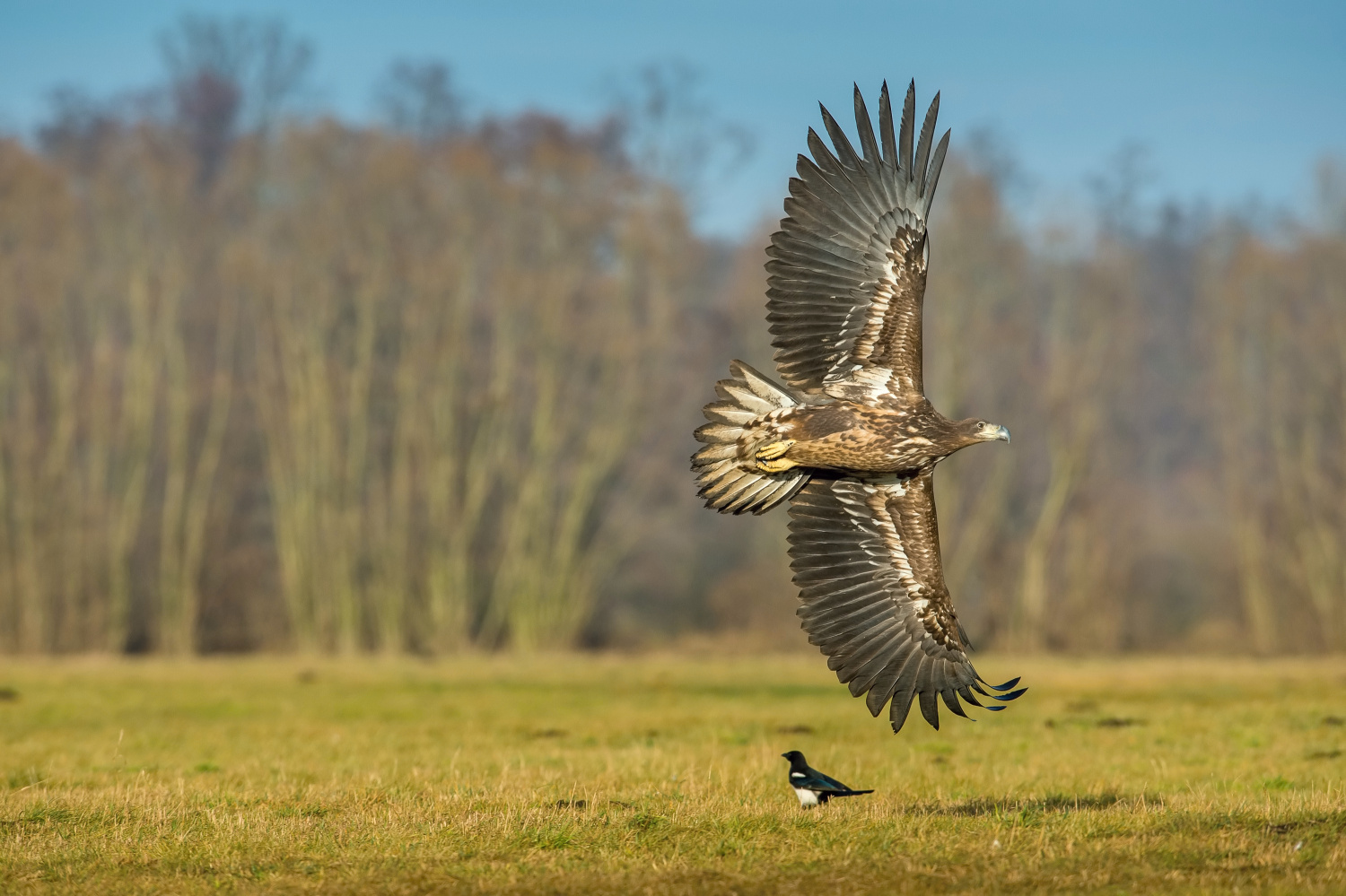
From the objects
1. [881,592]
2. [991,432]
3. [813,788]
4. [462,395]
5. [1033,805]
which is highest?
[462,395]

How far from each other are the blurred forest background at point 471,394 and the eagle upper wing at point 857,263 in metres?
29.8

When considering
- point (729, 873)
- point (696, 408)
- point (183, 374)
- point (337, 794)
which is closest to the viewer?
point (729, 873)

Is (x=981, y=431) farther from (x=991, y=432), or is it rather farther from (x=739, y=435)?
(x=739, y=435)

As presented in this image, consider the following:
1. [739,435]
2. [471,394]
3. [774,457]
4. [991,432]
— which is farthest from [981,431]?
[471,394]

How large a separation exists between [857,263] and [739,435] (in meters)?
1.44

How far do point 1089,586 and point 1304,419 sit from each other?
689 cm

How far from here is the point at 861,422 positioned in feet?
35.4

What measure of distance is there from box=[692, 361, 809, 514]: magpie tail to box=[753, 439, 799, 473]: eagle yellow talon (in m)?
0.10

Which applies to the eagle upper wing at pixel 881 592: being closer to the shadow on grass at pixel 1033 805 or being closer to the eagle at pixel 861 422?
the eagle at pixel 861 422

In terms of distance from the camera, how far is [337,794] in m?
12.1

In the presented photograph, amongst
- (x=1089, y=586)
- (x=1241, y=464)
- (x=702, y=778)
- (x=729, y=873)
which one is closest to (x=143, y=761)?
(x=702, y=778)

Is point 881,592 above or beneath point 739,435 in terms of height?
beneath

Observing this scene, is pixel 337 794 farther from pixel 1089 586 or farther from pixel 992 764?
pixel 1089 586

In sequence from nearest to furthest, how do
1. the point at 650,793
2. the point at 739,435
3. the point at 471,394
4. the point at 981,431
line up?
1. the point at 981,431
2. the point at 739,435
3. the point at 650,793
4. the point at 471,394
